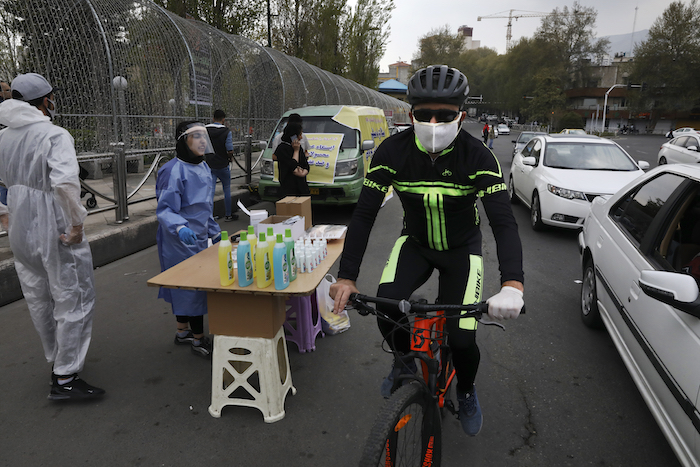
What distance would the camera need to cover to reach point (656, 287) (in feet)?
7.42

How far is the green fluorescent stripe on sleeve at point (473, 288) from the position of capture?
2344mm

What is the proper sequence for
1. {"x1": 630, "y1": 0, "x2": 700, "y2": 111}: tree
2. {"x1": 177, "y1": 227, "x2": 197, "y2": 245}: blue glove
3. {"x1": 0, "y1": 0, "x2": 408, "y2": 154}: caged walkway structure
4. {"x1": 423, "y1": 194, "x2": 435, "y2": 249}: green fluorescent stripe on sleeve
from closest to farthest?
{"x1": 423, "y1": 194, "x2": 435, "y2": 249}: green fluorescent stripe on sleeve → {"x1": 177, "y1": 227, "x2": 197, "y2": 245}: blue glove → {"x1": 0, "y1": 0, "x2": 408, "y2": 154}: caged walkway structure → {"x1": 630, "y1": 0, "x2": 700, "y2": 111}: tree

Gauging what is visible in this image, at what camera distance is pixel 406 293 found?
8.13 feet

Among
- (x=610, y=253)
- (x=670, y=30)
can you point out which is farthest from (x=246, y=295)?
(x=670, y=30)

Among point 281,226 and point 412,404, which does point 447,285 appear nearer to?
point 412,404

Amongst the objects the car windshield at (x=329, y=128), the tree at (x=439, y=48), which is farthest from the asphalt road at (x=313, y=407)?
the tree at (x=439, y=48)

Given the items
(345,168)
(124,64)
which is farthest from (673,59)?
(124,64)

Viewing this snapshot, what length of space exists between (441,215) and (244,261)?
1.22 meters

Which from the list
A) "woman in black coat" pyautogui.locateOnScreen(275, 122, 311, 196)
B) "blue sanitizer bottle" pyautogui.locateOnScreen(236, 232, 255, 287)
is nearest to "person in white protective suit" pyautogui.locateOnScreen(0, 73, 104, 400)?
"blue sanitizer bottle" pyautogui.locateOnScreen(236, 232, 255, 287)

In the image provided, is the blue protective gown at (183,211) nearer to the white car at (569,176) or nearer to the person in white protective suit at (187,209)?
the person in white protective suit at (187,209)

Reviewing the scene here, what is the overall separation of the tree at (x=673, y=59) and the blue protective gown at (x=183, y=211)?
8124 cm

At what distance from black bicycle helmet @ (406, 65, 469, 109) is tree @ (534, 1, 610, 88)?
81.1 metres

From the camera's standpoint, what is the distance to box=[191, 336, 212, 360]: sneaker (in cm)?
389

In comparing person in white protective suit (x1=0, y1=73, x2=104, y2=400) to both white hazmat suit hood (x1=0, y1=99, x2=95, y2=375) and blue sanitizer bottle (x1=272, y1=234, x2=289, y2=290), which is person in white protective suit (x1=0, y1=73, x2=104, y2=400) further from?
blue sanitizer bottle (x1=272, y1=234, x2=289, y2=290)
